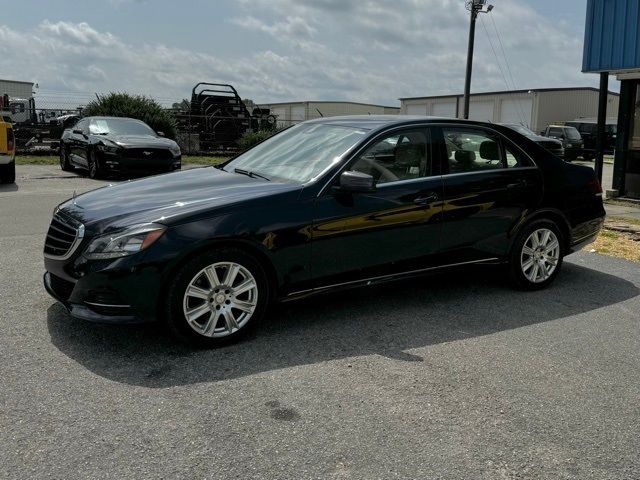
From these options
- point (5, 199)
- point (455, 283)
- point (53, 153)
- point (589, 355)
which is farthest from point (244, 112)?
point (589, 355)

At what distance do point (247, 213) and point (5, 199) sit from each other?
848cm

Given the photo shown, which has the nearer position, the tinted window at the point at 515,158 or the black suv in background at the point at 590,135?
the tinted window at the point at 515,158

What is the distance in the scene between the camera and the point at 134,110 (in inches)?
903

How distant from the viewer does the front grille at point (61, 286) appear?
4.09 meters

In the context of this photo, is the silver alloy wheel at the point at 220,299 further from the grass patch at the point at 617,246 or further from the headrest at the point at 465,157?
the grass patch at the point at 617,246

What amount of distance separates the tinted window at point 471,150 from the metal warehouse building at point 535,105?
42297 mm

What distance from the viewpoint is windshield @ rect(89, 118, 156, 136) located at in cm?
1503

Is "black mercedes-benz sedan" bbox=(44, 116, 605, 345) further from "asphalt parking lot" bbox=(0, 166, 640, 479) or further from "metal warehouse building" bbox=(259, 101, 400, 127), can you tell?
"metal warehouse building" bbox=(259, 101, 400, 127)

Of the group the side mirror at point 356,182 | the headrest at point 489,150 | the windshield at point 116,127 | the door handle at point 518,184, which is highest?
the windshield at point 116,127

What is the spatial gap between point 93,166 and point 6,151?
2.08 metres

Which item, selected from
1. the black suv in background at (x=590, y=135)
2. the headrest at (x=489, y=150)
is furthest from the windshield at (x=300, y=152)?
the black suv in background at (x=590, y=135)

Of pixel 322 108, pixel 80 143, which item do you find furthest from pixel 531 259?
pixel 322 108

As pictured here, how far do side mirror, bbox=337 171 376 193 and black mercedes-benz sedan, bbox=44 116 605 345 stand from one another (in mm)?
11

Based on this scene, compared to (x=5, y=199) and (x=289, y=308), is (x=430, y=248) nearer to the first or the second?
(x=289, y=308)
